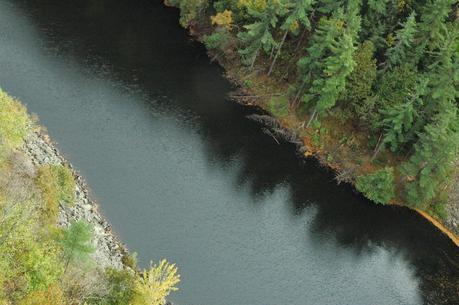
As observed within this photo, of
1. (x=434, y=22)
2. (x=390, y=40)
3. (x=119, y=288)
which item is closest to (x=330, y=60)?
(x=390, y=40)

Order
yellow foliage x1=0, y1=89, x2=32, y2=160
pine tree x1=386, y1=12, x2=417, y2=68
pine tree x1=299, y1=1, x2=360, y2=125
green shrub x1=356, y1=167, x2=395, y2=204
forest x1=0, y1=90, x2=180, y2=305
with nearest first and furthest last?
forest x1=0, y1=90, x2=180, y2=305 → yellow foliage x1=0, y1=89, x2=32, y2=160 → pine tree x1=299, y1=1, x2=360, y2=125 → green shrub x1=356, y1=167, x2=395, y2=204 → pine tree x1=386, y1=12, x2=417, y2=68

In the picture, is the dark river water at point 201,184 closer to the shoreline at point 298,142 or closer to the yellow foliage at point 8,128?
the shoreline at point 298,142

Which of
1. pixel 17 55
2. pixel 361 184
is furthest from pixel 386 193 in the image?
pixel 17 55

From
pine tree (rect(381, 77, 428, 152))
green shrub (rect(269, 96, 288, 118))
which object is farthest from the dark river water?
pine tree (rect(381, 77, 428, 152))

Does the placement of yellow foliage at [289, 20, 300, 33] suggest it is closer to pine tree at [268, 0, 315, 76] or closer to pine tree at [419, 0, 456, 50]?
pine tree at [268, 0, 315, 76]

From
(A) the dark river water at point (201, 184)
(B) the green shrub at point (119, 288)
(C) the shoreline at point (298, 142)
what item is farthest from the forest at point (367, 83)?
(B) the green shrub at point (119, 288)

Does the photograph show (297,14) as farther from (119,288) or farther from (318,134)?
(119,288)

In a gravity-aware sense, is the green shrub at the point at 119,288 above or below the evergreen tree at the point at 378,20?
below
